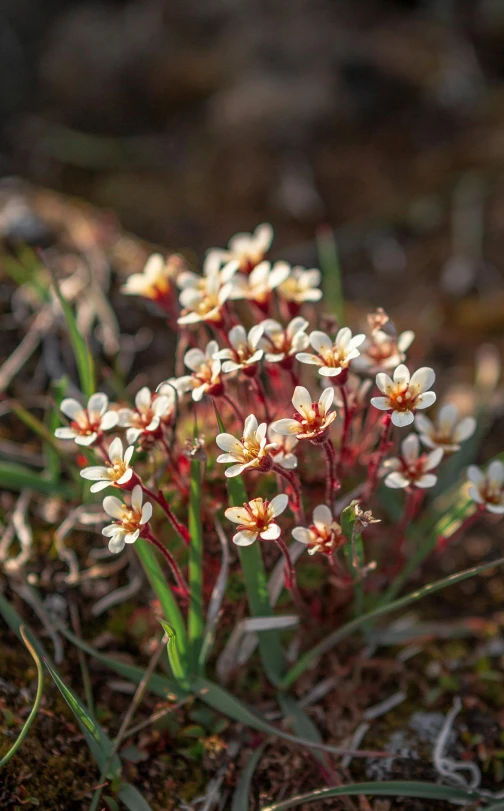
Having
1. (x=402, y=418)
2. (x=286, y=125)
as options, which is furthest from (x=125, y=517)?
(x=286, y=125)

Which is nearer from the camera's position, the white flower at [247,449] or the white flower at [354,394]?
the white flower at [247,449]

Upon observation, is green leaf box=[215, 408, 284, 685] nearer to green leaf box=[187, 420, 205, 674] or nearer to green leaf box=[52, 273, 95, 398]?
green leaf box=[187, 420, 205, 674]

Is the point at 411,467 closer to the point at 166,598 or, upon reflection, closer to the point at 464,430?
the point at 464,430

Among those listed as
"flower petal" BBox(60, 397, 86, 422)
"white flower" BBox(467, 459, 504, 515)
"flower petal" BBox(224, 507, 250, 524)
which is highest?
"flower petal" BBox(60, 397, 86, 422)

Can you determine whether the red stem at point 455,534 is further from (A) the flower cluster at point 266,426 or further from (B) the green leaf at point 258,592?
(B) the green leaf at point 258,592

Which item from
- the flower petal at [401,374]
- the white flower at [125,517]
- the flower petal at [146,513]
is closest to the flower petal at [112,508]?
the white flower at [125,517]

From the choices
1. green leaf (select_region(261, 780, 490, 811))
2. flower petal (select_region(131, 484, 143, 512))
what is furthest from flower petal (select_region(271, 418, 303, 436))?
green leaf (select_region(261, 780, 490, 811))

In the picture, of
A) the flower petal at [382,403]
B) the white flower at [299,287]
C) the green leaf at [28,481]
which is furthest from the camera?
the green leaf at [28,481]
